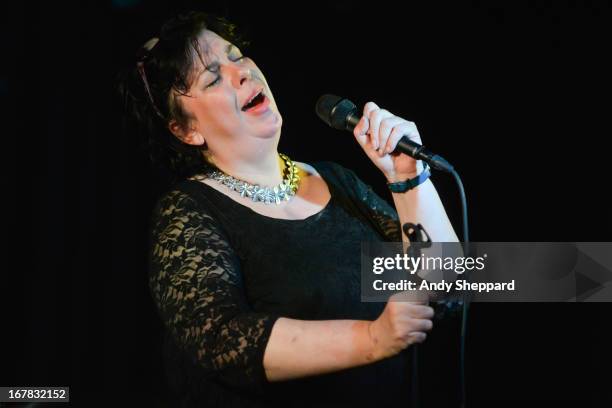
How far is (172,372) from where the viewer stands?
1337mm

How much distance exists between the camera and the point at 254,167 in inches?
56.2

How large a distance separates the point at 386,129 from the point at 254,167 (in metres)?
0.38

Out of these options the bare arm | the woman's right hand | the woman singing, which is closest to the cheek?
the woman singing

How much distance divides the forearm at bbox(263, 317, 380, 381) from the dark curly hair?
0.62 meters

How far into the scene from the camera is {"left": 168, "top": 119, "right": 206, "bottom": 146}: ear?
1456 mm

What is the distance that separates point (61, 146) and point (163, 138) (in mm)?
711

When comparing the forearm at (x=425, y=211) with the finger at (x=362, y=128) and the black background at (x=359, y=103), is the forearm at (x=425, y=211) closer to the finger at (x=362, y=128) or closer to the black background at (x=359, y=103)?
the finger at (x=362, y=128)

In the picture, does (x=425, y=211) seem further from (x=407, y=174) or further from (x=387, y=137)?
(x=387, y=137)

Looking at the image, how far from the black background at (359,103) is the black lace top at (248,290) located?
728 mm

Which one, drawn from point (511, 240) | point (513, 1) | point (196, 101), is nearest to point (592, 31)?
point (513, 1)

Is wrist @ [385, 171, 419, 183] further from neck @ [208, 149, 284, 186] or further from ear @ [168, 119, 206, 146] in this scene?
ear @ [168, 119, 206, 146]

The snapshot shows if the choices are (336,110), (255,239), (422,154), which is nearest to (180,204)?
(255,239)

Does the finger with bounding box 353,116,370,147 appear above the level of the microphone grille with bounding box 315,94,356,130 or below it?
below

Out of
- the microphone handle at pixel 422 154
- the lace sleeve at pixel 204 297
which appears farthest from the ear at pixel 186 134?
the microphone handle at pixel 422 154
